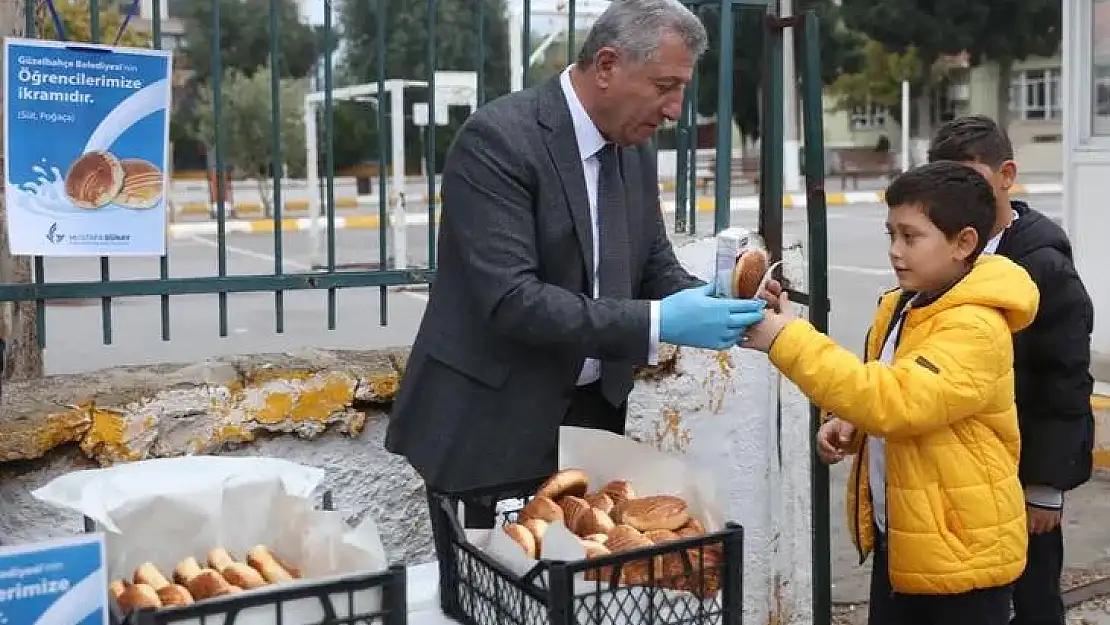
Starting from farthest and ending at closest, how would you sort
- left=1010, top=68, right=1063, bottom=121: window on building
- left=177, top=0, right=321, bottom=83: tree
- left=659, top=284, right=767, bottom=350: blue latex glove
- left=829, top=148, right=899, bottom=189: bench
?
left=1010, top=68, right=1063, bottom=121: window on building
left=829, top=148, right=899, bottom=189: bench
left=177, top=0, right=321, bottom=83: tree
left=659, top=284, right=767, bottom=350: blue latex glove

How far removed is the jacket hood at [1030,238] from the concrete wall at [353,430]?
82cm

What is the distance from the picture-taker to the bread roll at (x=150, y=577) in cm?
187

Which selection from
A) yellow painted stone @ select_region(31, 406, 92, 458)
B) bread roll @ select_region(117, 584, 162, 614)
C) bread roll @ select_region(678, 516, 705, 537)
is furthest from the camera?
yellow painted stone @ select_region(31, 406, 92, 458)

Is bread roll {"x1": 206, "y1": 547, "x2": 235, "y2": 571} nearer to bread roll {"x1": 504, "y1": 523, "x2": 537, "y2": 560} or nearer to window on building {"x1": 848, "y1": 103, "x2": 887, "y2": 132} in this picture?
bread roll {"x1": 504, "y1": 523, "x2": 537, "y2": 560}

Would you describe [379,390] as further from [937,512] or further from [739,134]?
[739,134]

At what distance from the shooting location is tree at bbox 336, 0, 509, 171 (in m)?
4.65

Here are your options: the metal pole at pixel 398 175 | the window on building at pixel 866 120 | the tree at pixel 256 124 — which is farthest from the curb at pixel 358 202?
the window on building at pixel 866 120

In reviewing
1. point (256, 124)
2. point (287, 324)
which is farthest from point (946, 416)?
point (256, 124)

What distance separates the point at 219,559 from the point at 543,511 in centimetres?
50

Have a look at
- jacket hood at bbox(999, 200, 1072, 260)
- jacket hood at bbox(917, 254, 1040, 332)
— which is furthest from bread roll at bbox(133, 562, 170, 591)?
jacket hood at bbox(999, 200, 1072, 260)

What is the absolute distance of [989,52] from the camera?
111 feet

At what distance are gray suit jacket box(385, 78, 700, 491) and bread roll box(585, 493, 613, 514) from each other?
0.80 ft

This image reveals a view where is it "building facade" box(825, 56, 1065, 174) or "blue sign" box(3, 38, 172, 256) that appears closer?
"blue sign" box(3, 38, 172, 256)

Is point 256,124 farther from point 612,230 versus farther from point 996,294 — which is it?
point 996,294
